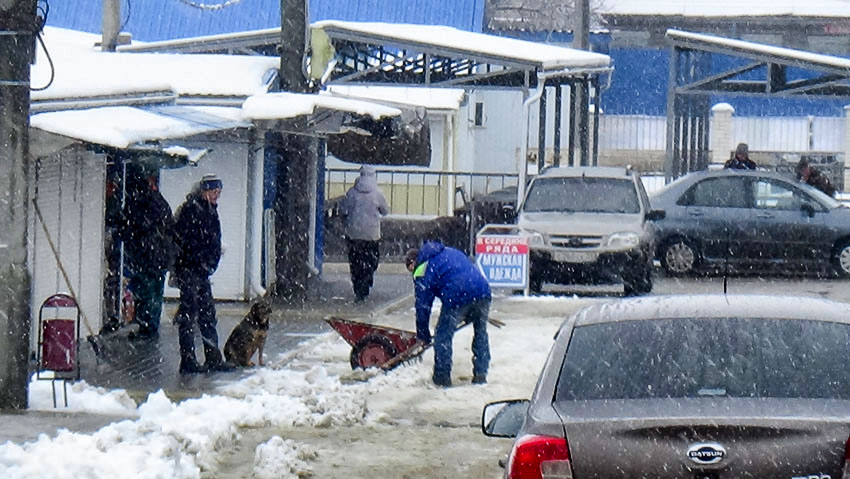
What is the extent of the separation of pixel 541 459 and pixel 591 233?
15.3 m

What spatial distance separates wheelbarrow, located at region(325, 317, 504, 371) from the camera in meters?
13.3

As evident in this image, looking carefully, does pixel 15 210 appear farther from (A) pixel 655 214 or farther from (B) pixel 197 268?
(A) pixel 655 214

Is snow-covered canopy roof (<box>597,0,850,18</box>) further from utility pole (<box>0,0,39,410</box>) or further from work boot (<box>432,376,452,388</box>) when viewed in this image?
utility pole (<box>0,0,39,410</box>)

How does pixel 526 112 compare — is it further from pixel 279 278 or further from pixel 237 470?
pixel 237 470

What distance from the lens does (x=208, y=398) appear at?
456 inches

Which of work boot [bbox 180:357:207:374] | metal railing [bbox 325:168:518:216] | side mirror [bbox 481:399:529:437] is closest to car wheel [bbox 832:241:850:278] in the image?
metal railing [bbox 325:168:518:216]

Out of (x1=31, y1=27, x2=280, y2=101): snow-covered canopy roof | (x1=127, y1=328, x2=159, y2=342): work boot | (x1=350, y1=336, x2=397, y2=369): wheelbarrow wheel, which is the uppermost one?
(x1=31, y1=27, x2=280, y2=101): snow-covered canopy roof

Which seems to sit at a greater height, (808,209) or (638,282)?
(808,209)

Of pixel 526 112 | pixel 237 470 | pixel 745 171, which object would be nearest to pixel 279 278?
pixel 526 112

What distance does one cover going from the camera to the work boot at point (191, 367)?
13.5 meters

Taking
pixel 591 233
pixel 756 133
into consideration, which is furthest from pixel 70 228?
pixel 756 133

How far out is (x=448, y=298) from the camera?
12.8m

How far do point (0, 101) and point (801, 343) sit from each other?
6776 mm

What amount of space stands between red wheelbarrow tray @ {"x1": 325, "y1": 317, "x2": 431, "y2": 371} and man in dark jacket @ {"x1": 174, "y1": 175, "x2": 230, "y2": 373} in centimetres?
108
